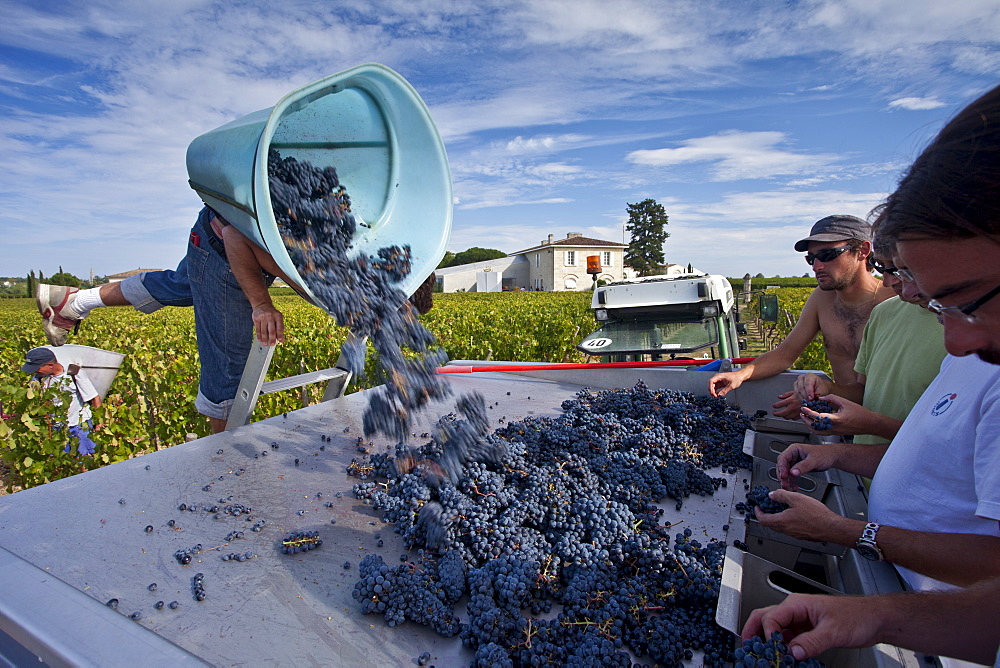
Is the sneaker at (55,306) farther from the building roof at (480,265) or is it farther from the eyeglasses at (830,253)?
the building roof at (480,265)

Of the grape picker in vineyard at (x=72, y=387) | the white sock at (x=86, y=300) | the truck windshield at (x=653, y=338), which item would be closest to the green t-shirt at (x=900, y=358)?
the truck windshield at (x=653, y=338)

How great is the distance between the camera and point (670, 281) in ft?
15.2

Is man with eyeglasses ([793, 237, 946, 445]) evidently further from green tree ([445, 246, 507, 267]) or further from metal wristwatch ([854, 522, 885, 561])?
green tree ([445, 246, 507, 267])

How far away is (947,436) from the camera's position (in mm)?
1409

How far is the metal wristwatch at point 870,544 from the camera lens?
4.47 feet

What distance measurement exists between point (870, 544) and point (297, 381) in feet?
8.50

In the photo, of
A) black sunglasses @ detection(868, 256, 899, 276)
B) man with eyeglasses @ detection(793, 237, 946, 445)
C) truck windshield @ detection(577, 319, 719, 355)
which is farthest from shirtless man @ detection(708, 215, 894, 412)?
black sunglasses @ detection(868, 256, 899, 276)

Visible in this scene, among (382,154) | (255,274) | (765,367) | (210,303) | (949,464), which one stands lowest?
(949,464)

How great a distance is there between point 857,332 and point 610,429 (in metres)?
2.07

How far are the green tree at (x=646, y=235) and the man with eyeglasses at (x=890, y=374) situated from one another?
193ft

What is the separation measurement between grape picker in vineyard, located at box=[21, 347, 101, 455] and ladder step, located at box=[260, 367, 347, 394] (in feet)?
9.80

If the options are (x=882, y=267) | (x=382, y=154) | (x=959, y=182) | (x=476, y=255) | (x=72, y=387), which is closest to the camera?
(x=959, y=182)

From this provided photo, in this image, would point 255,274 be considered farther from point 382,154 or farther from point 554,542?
point 554,542

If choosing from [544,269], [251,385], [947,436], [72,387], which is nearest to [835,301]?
[947,436]
